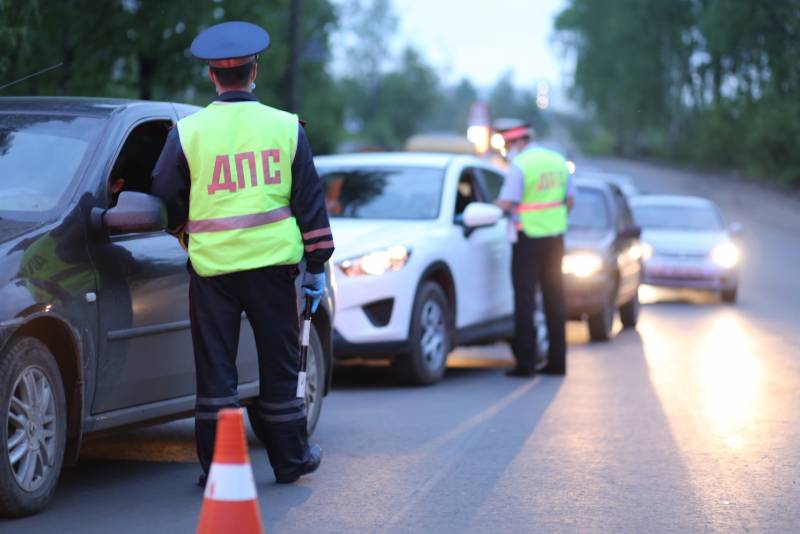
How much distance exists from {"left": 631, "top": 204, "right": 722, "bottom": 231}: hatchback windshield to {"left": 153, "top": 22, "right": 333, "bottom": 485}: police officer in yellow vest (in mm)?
16454

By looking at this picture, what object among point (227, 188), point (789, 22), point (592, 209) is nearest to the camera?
point (227, 188)

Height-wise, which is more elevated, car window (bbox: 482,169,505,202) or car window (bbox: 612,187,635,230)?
car window (bbox: 482,169,505,202)

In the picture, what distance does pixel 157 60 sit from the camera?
1902cm

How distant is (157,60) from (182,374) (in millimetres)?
12261

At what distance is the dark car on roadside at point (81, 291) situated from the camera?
610 cm

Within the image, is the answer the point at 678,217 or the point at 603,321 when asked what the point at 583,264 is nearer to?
the point at 603,321

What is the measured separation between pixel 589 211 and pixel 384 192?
4.91m

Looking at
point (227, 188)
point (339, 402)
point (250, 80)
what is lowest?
point (339, 402)

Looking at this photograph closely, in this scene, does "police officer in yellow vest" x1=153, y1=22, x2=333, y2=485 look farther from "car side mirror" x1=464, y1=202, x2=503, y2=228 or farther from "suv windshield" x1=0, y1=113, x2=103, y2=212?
"car side mirror" x1=464, y1=202, x2=503, y2=228

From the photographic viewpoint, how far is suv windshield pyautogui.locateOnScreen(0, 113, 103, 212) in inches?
264

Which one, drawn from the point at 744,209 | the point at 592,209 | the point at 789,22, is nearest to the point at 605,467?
the point at 592,209

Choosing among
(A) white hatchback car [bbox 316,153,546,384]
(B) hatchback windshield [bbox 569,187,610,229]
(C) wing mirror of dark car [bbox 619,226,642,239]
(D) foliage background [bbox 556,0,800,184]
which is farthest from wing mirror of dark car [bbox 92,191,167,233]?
(D) foliage background [bbox 556,0,800,184]

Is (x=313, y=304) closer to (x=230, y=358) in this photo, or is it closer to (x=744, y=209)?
(x=230, y=358)

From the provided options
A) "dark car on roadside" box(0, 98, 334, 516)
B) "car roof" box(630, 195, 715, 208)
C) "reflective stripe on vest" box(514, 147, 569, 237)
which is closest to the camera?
"dark car on roadside" box(0, 98, 334, 516)
